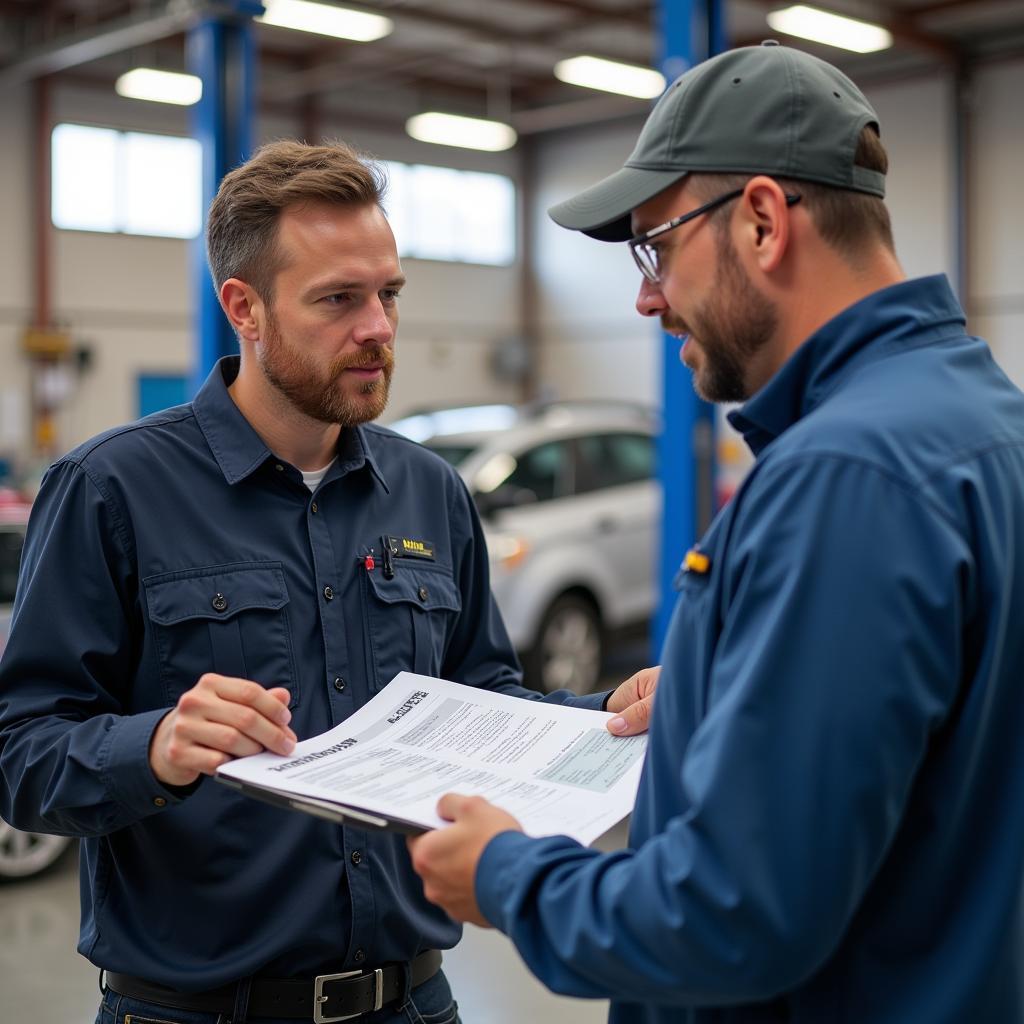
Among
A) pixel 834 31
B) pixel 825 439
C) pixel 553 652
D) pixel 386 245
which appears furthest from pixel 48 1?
pixel 825 439

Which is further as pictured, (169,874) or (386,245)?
(386,245)

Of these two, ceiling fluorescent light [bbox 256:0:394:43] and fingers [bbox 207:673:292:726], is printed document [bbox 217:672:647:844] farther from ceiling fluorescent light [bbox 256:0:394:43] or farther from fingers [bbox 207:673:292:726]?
ceiling fluorescent light [bbox 256:0:394:43]

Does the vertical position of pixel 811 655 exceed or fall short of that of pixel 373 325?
it falls short

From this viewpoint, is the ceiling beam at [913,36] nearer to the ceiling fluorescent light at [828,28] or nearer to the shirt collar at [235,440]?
the ceiling fluorescent light at [828,28]

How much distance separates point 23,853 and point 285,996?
3638 mm

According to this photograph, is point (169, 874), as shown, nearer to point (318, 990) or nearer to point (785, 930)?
point (318, 990)

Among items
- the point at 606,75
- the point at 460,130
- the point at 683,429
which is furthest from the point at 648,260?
the point at 460,130

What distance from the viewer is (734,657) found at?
1074mm

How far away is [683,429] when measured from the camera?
491cm

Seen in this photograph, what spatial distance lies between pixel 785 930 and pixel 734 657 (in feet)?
0.73

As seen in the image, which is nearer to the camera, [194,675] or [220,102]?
[194,675]

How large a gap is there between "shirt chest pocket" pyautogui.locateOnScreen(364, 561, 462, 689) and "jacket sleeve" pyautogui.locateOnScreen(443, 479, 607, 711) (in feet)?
0.31

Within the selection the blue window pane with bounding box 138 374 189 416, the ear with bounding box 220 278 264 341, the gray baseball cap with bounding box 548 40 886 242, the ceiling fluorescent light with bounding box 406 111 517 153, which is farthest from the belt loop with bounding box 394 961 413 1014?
the blue window pane with bounding box 138 374 189 416

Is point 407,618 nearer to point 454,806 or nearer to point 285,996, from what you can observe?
point 285,996
